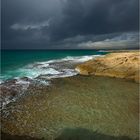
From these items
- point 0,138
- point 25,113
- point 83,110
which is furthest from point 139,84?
point 0,138

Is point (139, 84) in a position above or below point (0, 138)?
above

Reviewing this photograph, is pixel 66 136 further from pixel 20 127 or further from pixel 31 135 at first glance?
pixel 20 127

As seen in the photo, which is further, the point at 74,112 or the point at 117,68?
the point at 117,68

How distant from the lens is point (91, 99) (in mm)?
18953

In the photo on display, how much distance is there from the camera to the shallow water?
12.8 meters

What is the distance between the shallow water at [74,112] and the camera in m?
12.8

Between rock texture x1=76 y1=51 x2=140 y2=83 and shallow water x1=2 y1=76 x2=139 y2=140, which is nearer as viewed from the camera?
shallow water x1=2 y1=76 x2=139 y2=140

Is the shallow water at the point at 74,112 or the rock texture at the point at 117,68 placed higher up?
the rock texture at the point at 117,68

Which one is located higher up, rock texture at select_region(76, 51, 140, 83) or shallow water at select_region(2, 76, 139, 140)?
rock texture at select_region(76, 51, 140, 83)

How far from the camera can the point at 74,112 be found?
15836mm

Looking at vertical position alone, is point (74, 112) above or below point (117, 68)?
below

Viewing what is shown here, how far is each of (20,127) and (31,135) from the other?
4.51 feet

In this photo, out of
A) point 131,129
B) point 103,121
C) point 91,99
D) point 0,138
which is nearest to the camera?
point 0,138

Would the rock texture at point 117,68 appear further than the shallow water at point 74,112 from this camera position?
Yes
